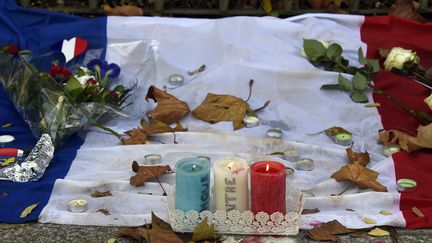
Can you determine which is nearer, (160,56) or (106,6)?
(160,56)

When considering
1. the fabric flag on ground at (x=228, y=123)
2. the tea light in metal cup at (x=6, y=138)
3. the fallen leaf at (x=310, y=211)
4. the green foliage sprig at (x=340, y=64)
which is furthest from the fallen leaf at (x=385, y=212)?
the tea light in metal cup at (x=6, y=138)

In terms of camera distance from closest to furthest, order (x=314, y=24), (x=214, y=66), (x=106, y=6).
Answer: (x=214, y=66) → (x=314, y=24) → (x=106, y=6)

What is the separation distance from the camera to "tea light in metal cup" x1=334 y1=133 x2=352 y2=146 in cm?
296

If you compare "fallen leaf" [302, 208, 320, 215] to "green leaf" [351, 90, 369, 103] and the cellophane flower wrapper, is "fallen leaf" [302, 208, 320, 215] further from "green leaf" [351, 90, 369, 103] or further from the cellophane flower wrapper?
the cellophane flower wrapper

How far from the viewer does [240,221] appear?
2.35 metres

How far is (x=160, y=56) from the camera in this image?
141 inches

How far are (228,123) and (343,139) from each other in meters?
0.48

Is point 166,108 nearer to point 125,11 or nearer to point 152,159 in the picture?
point 152,159

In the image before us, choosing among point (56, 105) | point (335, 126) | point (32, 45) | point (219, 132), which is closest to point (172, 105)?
point (219, 132)

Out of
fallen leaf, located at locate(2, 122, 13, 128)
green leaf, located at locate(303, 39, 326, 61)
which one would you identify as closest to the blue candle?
fallen leaf, located at locate(2, 122, 13, 128)

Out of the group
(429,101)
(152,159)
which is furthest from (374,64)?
(152,159)

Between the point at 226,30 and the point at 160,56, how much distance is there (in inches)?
14.1

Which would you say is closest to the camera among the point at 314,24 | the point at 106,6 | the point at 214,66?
the point at 214,66

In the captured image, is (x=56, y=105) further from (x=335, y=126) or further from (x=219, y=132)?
(x=335, y=126)
